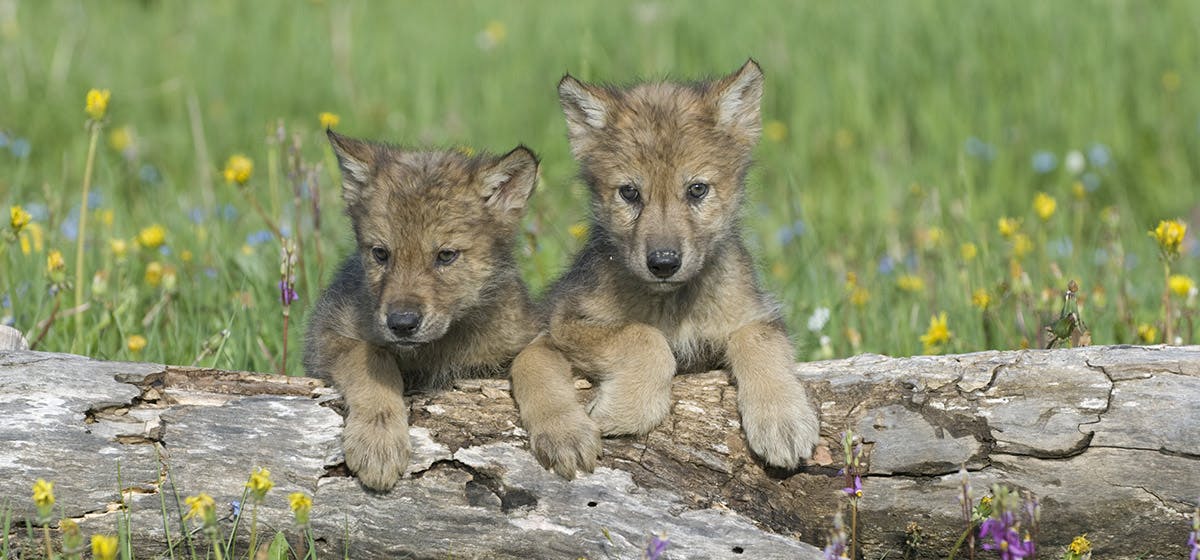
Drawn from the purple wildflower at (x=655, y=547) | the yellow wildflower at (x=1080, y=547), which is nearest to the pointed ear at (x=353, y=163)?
the purple wildflower at (x=655, y=547)

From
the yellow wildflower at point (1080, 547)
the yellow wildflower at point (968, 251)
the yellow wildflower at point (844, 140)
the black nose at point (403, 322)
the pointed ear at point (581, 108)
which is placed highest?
the yellow wildflower at point (844, 140)

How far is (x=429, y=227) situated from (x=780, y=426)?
1.30 m

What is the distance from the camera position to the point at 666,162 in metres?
4.53

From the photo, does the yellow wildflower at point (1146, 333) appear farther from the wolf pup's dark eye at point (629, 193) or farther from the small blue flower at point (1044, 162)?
the small blue flower at point (1044, 162)

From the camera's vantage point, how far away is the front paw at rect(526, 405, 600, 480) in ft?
12.1

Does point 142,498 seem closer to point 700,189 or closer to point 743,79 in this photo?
point 700,189

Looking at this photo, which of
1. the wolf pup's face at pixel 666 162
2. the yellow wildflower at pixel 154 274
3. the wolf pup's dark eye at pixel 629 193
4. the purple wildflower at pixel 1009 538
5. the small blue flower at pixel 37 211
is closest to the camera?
the purple wildflower at pixel 1009 538

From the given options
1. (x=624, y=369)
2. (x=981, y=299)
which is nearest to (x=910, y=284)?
(x=981, y=299)

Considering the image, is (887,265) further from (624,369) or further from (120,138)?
(120,138)

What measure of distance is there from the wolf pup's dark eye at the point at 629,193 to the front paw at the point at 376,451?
1.27m

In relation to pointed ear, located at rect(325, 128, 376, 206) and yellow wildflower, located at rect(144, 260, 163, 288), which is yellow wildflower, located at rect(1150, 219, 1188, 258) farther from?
yellow wildflower, located at rect(144, 260, 163, 288)

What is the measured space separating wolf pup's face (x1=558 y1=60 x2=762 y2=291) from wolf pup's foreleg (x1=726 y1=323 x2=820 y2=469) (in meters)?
0.33

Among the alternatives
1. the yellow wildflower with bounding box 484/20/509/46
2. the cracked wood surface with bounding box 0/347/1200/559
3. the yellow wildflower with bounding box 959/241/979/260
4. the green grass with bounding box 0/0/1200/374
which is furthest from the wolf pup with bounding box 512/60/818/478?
the yellow wildflower with bounding box 484/20/509/46

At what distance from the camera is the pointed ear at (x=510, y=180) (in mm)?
4453
